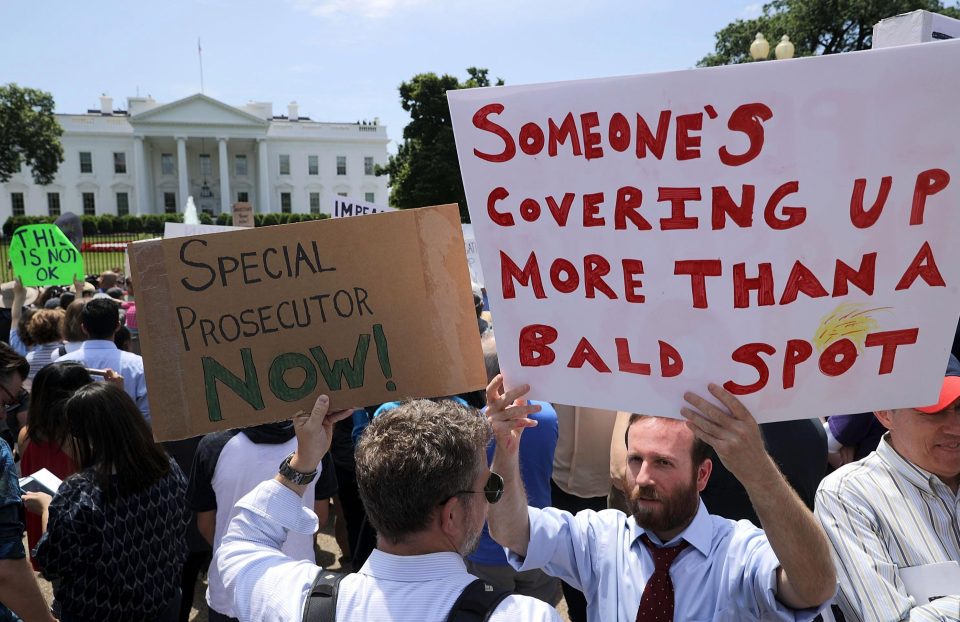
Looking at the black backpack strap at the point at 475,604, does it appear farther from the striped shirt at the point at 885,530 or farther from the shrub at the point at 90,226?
the shrub at the point at 90,226

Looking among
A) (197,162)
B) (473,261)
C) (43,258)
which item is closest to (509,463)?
(473,261)

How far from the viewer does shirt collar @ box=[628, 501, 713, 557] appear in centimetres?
197

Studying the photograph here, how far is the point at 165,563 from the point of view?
2801mm

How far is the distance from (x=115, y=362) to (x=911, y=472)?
14.6ft

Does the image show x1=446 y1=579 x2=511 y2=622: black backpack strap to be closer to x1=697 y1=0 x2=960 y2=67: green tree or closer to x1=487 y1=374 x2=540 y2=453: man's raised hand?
x1=487 y1=374 x2=540 y2=453: man's raised hand

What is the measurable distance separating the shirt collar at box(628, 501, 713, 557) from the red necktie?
26mm

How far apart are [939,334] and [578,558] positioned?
113 cm

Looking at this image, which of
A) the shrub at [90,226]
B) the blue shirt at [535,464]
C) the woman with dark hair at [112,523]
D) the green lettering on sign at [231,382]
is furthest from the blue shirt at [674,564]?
the shrub at [90,226]

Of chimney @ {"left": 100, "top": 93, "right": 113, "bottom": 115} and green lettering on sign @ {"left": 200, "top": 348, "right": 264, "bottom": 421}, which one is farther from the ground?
chimney @ {"left": 100, "top": 93, "right": 113, "bottom": 115}

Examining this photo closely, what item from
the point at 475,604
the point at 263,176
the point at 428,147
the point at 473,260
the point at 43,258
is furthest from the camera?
the point at 263,176

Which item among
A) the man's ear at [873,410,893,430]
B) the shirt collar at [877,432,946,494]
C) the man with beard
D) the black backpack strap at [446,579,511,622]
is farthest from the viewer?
the man's ear at [873,410,893,430]

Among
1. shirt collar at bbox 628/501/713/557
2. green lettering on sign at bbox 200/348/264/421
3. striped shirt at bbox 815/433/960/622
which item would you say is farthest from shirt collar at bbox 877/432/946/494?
green lettering on sign at bbox 200/348/264/421

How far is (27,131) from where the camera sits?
4847 cm

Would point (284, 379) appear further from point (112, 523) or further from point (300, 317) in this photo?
point (112, 523)
